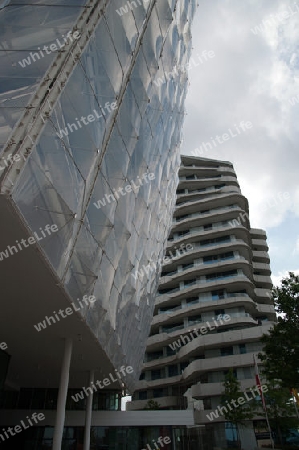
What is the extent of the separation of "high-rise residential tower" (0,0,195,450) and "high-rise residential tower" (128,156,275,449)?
23.3m

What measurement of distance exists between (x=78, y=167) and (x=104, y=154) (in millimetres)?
1642

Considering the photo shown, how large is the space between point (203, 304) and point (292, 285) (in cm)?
2505

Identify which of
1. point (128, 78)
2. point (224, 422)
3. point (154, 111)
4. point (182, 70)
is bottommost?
point (224, 422)

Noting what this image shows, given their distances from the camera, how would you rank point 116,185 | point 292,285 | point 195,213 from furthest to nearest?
point 195,213
point 292,285
point 116,185

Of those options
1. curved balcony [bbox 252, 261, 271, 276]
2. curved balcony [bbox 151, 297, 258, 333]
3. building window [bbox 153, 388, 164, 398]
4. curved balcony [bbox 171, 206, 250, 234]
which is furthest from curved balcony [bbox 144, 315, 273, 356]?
curved balcony [bbox 171, 206, 250, 234]

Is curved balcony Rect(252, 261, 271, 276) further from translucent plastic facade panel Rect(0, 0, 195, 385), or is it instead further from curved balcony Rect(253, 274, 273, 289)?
translucent plastic facade panel Rect(0, 0, 195, 385)

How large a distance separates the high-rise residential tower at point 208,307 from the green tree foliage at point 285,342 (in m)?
19.0

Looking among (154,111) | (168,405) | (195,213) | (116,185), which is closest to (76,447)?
(116,185)

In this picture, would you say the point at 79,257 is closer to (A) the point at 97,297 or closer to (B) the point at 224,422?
(A) the point at 97,297

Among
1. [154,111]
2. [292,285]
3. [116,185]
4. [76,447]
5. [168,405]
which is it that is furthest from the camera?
[168,405]

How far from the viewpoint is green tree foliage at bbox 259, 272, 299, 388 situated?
17.2m

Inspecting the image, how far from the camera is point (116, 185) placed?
36.8 ft

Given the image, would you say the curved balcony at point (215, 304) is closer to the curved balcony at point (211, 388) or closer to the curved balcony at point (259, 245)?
the curved balcony at point (211, 388)

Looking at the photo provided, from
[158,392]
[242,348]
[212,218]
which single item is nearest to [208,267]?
[212,218]
